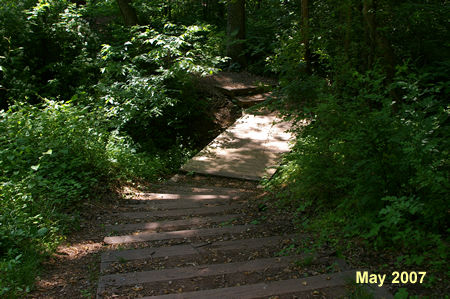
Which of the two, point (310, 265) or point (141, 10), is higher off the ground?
point (141, 10)

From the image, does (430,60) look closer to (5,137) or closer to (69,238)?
(69,238)

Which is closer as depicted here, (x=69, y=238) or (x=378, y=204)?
(x=378, y=204)

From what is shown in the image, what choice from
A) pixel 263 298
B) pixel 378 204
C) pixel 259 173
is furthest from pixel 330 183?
pixel 259 173

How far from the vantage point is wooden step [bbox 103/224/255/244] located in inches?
155

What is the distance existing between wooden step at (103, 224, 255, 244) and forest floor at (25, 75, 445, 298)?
76 mm

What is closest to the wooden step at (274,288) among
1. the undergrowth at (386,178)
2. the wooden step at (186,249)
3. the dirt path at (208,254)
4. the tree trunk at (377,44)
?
the dirt path at (208,254)

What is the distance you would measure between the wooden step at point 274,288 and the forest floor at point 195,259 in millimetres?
51

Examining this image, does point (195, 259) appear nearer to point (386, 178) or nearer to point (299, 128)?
point (386, 178)

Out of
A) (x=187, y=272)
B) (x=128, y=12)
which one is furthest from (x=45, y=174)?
(x=128, y=12)

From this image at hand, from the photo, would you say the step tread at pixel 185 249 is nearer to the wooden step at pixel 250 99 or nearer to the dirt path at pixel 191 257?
the dirt path at pixel 191 257

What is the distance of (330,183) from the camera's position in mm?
3965

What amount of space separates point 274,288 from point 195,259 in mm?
898

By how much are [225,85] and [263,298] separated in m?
8.05

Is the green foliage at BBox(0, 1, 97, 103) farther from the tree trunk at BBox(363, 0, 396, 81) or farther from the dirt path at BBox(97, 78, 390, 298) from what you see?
the tree trunk at BBox(363, 0, 396, 81)
